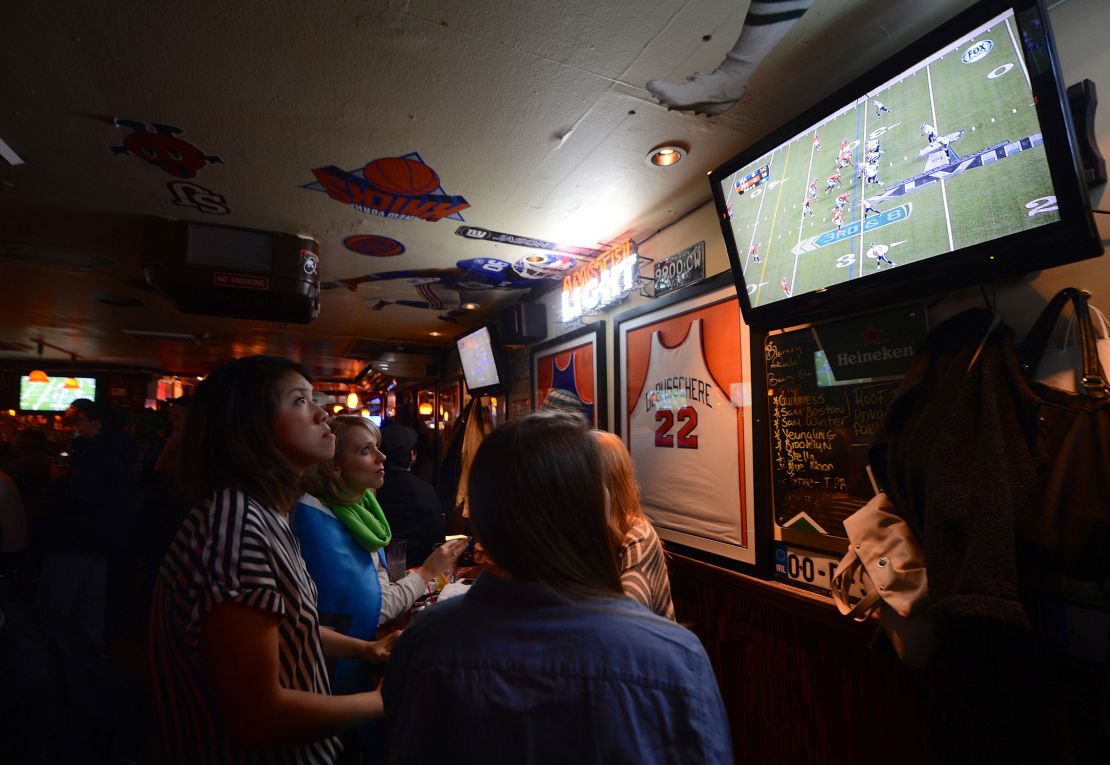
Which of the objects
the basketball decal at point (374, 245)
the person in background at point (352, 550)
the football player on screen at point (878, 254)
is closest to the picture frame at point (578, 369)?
the basketball decal at point (374, 245)

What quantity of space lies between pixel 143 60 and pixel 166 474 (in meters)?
3.37

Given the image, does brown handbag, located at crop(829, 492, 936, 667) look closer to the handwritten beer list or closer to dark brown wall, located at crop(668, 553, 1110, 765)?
dark brown wall, located at crop(668, 553, 1110, 765)

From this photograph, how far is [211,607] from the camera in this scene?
3.27 feet

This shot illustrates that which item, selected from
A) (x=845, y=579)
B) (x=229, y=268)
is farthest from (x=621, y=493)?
(x=229, y=268)

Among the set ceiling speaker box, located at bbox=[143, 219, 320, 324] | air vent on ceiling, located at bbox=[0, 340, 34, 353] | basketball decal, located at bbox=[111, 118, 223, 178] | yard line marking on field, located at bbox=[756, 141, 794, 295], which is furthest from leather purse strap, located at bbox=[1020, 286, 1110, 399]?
air vent on ceiling, located at bbox=[0, 340, 34, 353]

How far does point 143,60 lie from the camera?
186 cm

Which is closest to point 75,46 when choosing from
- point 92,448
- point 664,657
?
point 664,657

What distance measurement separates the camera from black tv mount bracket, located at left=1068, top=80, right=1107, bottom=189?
145 cm

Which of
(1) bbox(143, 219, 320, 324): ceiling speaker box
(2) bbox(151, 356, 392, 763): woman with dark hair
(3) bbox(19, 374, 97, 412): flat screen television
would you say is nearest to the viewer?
(2) bbox(151, 356, 392, 763): woman with dark hair

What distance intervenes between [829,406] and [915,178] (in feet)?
3.12

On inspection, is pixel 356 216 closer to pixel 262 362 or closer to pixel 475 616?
pixel 262 362

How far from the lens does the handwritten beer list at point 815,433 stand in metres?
2.04

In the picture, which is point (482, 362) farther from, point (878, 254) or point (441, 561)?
point (878, 254)

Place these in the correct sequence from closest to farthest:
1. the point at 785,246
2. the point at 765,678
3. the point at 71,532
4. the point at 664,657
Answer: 1. the point at 664,657
2. the point at 785,246
3. the point at 765,678
4. the point at 71,532
